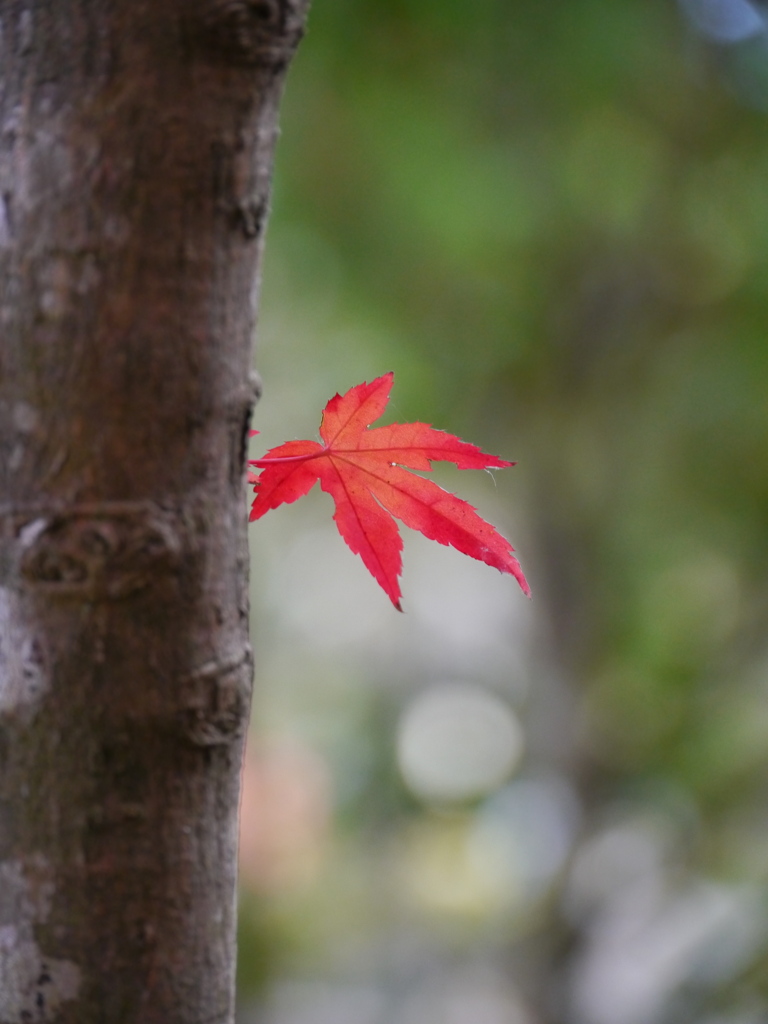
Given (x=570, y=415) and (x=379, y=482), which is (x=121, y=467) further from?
(x=570, y=415)

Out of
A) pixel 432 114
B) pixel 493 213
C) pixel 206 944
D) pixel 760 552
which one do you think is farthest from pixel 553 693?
pixel 206 944

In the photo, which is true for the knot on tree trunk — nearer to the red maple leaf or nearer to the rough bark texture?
the rough bark texture

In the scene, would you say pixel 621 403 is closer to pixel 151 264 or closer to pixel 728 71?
pixel 728 71

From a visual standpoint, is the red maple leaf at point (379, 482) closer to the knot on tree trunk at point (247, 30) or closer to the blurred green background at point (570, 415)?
the knot on tree trunk at point (247, 30)

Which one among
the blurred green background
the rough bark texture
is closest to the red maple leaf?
the rough bark texture

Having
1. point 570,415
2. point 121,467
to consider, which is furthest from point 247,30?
point 570,415
